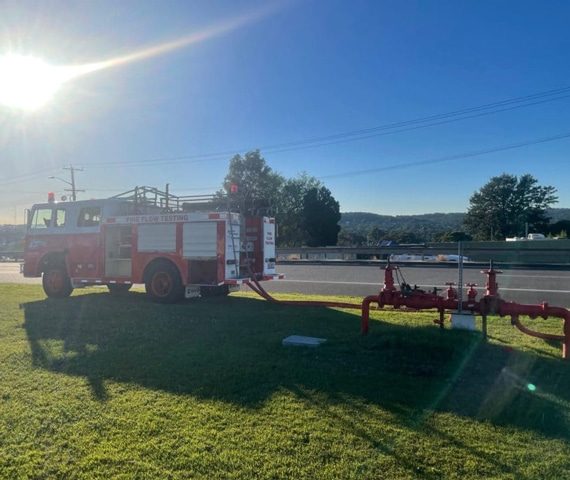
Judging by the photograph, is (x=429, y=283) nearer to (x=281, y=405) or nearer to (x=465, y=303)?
(x=465, y=303)

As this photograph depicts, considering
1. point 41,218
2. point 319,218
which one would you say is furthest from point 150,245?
point 319,218

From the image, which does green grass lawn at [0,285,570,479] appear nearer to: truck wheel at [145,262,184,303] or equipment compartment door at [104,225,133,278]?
truck wheel at [145,262,184,303]

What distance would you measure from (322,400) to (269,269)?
7.76 metres

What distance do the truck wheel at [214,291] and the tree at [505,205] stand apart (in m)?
72.9

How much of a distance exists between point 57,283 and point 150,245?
11.1 ft

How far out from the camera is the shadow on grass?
4.35 m

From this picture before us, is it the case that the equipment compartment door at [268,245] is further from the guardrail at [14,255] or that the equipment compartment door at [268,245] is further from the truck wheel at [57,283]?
the guardrail at [14,255]

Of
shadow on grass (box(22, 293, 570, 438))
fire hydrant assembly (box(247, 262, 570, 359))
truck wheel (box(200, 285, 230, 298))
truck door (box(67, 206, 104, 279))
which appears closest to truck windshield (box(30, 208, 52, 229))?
truck door (box(67, 206, 104, 279))

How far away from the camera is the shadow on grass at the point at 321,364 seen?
435cm

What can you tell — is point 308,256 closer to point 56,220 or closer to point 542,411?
point 56,220

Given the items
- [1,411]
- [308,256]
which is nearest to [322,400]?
[1,411]

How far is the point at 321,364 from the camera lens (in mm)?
5488

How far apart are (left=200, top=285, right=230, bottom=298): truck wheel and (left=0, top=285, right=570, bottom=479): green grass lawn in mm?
4791

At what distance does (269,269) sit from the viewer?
1207cm
